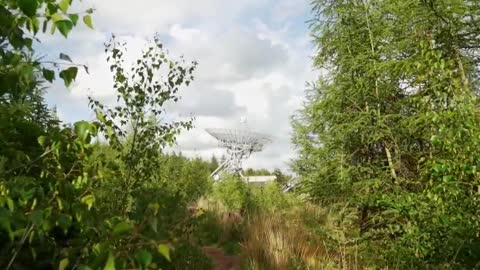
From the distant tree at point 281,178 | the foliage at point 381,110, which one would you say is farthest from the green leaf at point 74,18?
the distant tree at point 281,178

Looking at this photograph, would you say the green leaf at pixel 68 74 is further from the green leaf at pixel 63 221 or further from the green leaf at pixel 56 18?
the green leaf at pixel 63 221

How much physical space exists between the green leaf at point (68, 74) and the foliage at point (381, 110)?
10.8 feet

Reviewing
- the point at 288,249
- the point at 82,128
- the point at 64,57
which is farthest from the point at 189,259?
the point at 64,57

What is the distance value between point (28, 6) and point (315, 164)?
29.1 ft

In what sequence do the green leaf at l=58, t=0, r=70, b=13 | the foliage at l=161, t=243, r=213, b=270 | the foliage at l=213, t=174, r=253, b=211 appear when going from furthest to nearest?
the foliage at l=213, t=174, r=253, b=211 < the foliage at l=161, t=243, r=213, b=270 < the green leaf at l=58, t=0, r=70, b=13

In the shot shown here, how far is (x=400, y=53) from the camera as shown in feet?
27.2

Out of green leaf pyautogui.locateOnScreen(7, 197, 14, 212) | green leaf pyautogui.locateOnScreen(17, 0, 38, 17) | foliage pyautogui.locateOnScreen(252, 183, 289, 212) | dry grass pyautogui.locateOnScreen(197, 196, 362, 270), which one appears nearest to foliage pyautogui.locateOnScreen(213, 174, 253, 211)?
foliage pyautogui.locateOnScreen(252, 183, 289, 212)

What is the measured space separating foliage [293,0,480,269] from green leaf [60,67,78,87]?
10.8 feet

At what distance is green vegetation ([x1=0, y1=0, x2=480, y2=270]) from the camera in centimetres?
154

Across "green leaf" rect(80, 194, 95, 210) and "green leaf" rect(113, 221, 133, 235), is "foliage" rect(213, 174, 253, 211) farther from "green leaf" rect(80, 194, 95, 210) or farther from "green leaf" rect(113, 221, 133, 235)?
"green leaf" rect(113, 221, 133, 235)

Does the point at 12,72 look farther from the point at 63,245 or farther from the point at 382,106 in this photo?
the point at 382,106

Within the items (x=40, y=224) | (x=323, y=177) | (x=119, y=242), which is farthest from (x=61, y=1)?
(x=323, y=177)

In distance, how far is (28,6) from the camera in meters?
1.42

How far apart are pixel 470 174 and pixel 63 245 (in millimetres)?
3100
